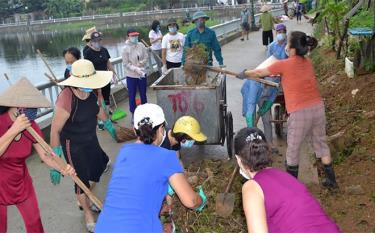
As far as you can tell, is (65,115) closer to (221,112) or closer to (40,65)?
(221,112)

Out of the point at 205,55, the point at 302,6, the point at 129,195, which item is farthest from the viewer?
the point at 302,6

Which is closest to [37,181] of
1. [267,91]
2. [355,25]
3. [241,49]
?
[267,91]

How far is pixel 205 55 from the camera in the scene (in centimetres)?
668

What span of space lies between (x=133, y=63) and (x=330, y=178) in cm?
449

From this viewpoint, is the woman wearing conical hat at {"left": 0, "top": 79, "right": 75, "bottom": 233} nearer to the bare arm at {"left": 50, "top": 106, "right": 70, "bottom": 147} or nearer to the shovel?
the bare arm at {"left": 50, "top": 106, "right": 70, "bottom": 147}

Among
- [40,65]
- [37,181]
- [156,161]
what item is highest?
[156,161]

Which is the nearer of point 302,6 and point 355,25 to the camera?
point 355,25

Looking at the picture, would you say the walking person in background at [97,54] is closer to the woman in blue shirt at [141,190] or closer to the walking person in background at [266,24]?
the woman in blue shirt at [141,190]

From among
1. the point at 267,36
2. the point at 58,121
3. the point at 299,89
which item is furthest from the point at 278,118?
the point at 267,36

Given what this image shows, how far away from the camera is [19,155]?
354cm

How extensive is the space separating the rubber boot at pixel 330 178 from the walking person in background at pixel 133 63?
4.16 metres

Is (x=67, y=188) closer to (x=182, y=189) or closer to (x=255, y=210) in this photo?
(x=182, y=189)

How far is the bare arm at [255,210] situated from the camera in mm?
2115

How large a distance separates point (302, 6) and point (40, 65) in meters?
20.9
